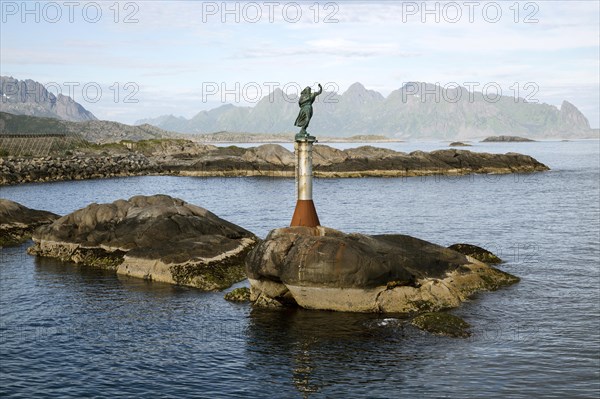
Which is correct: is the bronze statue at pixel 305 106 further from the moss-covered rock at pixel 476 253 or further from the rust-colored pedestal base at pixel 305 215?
the moss-covered rock at pixel 476 253

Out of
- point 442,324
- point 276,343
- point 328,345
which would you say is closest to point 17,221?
point 276,343

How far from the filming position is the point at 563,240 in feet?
158

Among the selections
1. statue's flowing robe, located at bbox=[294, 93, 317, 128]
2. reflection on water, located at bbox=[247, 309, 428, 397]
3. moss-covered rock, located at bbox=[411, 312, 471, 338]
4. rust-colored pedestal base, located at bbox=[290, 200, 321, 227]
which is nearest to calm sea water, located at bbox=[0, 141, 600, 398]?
reflection on water, located at bbox=[247, 309, 428, 397]

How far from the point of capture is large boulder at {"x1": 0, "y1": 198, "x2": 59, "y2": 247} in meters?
46.3

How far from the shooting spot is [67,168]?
116 m

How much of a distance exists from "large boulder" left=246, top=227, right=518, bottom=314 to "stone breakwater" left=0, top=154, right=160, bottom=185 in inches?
3411

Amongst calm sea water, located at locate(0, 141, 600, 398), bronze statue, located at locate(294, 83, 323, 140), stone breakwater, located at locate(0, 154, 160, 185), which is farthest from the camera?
stone breakwater, located at locate(0, 154, 160, 185)

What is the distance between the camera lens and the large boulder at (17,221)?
46.3m

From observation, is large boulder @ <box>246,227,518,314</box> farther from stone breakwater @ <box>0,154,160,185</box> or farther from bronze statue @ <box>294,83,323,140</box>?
stone breakwater @ <box>0,154,160,185</box>

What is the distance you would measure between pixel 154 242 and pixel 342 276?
13905 mm

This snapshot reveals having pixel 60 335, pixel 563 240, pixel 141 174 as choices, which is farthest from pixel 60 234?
pixel 141 174

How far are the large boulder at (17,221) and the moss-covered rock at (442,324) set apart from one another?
105ft

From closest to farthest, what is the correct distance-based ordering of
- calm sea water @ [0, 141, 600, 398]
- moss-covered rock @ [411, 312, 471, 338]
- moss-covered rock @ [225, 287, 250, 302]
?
calm sea water @ [0, 141, 600, 398] → moss-covered rock @ [411, 312, 471, 338] → moss-covered rock @ [225, 287, 250, 302]

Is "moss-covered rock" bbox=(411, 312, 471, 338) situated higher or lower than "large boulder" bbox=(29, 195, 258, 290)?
lower
